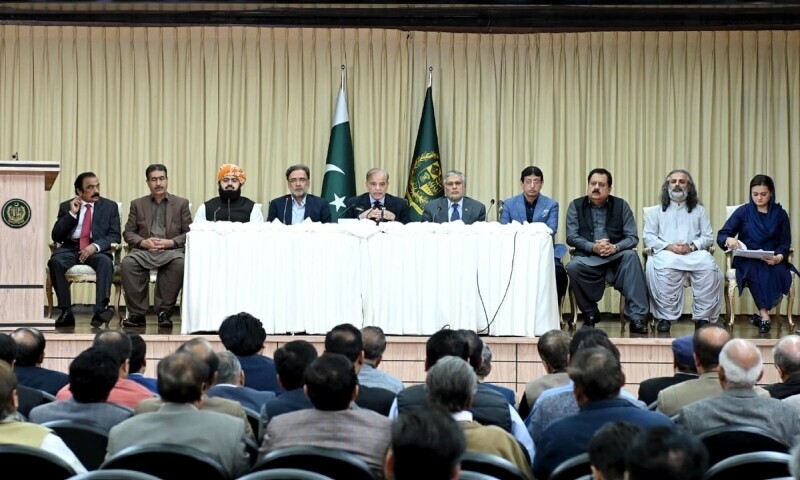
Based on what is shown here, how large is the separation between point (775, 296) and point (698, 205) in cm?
91

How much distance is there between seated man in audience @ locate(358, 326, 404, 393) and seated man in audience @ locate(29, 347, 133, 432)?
3.83 ft

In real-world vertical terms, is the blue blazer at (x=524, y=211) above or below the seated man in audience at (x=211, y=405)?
above

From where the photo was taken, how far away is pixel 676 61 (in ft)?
36.2

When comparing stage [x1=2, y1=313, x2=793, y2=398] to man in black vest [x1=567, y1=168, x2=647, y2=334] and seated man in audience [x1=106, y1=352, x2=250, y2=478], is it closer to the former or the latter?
man in black vest [x1=567, y1=168, x2=647, y2=334]

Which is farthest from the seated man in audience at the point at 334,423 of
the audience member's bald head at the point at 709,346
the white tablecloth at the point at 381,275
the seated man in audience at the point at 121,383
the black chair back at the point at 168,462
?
the white tablecloth at the point at 381,275

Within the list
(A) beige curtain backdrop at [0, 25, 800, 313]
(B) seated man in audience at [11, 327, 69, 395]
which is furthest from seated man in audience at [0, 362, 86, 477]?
(A) beige curtain backdrop at [0, 25, 800, 313]

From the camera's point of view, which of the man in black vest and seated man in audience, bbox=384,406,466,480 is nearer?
seated man in audience, bbox=384,406,466,480

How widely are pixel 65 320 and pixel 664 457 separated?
6.93 m

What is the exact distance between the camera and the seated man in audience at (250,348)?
5.27 metres

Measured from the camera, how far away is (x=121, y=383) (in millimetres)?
4543

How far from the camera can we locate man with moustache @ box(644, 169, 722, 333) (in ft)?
28.5

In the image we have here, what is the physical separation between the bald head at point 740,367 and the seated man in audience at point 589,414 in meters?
0.47

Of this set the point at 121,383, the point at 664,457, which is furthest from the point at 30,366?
the point at 664,457

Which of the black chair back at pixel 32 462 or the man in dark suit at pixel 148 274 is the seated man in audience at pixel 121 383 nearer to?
the black chair back at pixel 32 462
